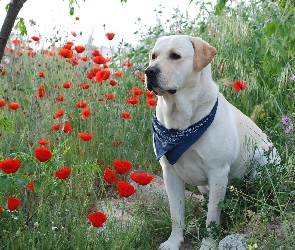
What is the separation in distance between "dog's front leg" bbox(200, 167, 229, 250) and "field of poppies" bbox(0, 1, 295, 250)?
0.09m

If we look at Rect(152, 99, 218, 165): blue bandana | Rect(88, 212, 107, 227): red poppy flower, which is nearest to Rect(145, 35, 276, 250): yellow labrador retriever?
Rect(152, 99, 218, 165): blue bandana

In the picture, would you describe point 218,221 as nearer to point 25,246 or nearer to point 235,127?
point 235,127

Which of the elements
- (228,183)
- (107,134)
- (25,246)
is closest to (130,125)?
(107,134)

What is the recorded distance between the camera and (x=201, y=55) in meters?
3.60

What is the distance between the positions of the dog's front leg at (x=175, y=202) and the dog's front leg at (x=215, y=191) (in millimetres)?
214

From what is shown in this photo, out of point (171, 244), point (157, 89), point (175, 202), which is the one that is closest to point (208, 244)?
point (171, 244)

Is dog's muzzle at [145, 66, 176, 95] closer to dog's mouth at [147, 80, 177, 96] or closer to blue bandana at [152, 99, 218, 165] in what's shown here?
dog's mouth at [147, 80, 177, 96]

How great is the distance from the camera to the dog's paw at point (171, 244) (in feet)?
12.5

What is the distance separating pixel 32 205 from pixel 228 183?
57.1 inches

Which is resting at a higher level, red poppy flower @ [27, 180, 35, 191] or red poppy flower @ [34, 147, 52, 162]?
red poppy flower @ [34, 147, 52, 162]

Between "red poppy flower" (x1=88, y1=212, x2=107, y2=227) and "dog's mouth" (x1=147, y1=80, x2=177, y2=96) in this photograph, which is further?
"dog's mouth" (x1=147, y1=80, x2=177, y2=96)

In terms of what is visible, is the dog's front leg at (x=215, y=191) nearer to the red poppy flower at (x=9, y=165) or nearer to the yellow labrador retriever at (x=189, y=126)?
the yellow labrador retriever at (x=189, y=126)

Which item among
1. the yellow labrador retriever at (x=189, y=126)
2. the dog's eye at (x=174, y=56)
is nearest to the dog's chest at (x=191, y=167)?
the yellow labrador retriever at (x=189, y=126)

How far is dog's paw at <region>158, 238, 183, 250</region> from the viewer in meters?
3.81
